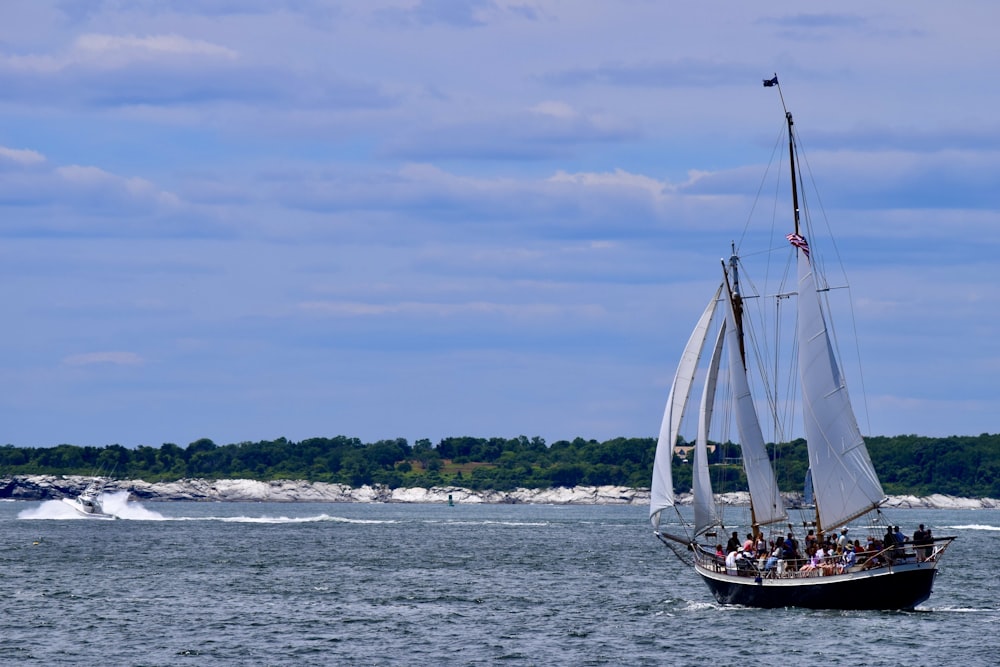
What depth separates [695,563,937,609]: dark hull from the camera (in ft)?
206

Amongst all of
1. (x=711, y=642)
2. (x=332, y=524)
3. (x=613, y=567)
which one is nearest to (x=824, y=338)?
(x=711, y=642)

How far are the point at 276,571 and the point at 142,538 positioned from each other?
149ft

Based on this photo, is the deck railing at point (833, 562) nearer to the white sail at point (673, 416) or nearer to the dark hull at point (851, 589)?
the dark hull at point (851, 589)

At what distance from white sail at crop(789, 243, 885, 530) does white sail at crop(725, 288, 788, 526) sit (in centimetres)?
196

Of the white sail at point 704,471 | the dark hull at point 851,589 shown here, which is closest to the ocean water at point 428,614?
the dark hull at point 851,589

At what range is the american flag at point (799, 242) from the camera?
66.8 meters

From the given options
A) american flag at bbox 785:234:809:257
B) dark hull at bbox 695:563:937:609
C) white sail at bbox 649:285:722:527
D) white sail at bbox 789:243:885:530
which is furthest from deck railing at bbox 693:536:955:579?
american flag at bbox 785:234:809:257

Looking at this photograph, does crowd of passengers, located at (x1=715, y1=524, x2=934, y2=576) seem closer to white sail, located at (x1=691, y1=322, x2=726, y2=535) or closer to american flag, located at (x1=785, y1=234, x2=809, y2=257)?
white sail, located at (x1=691, y1=322, x2=726, y2=535)

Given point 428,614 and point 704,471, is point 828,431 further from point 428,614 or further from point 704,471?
point 428,614

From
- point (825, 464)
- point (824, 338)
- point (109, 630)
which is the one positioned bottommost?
point (109, 630)

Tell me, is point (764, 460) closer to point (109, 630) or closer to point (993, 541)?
point (109, 630)

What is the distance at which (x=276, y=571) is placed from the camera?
314 feet

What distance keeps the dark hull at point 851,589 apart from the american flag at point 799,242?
13.4m

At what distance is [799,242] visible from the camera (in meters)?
66.8
